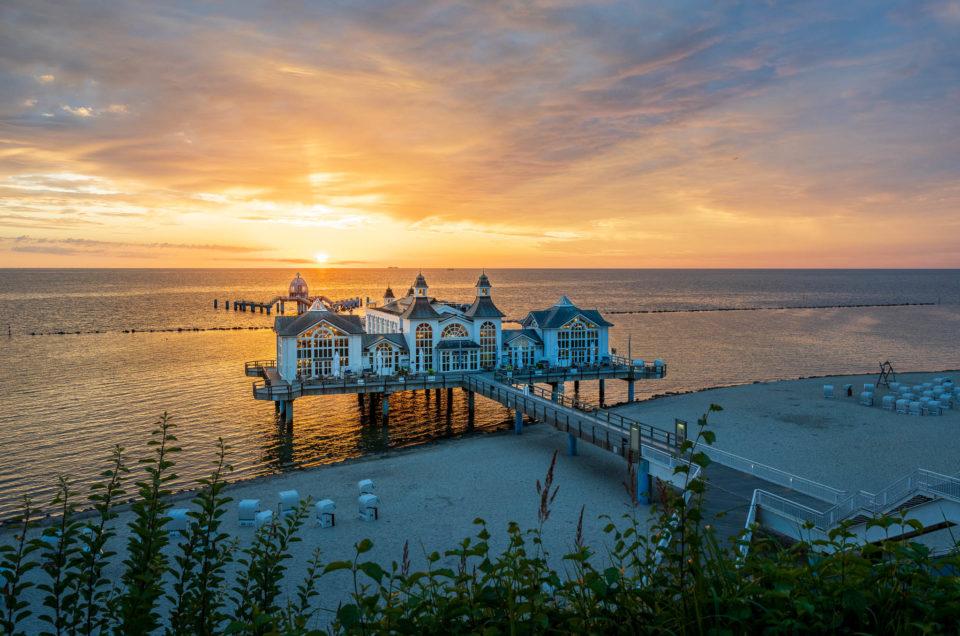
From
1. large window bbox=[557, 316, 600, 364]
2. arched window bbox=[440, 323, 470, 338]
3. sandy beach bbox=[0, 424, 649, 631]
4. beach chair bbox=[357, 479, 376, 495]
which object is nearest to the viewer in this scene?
sandy beach bbox=[0, 424, 649, 631]

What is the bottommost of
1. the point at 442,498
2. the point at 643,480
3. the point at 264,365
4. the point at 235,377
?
the point at 442,498

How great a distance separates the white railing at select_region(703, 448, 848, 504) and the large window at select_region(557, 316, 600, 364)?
2450 cm

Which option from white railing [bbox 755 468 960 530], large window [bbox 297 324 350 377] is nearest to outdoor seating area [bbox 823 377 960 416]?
white railing [bbox 755 468 960 530]

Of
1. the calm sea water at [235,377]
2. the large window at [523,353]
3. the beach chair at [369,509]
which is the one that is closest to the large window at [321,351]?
the calm sea water at [235,377]

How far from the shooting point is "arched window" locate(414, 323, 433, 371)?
45469 millimetres

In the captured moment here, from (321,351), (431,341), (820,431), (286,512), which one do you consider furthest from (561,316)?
(286,512)

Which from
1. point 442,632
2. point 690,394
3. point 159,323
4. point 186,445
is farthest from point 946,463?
point 159,323

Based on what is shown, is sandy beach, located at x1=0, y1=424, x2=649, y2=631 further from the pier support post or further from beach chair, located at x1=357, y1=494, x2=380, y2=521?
the pier support post

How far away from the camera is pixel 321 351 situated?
42.6 meters

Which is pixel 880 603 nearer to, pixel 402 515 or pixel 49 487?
pixel 402 515

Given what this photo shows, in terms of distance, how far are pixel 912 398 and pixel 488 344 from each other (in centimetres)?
3097

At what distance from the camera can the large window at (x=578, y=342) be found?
159ft

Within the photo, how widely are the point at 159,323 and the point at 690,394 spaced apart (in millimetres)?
92713

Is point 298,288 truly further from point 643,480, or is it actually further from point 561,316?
point 643,480
